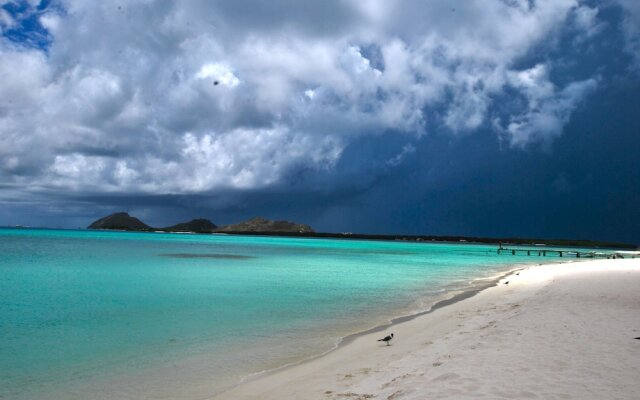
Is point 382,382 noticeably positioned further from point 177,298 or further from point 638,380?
point 177,298

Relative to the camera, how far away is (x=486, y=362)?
7.23 metres

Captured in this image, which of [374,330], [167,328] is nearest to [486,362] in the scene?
[374,330]

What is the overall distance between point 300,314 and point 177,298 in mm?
7020

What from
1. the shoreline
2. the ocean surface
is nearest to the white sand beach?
the shoreline

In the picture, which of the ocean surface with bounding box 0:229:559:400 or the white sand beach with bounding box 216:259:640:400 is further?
the ocean surface with bounding box 0:229:559:400

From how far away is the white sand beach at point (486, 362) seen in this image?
5.91 metres

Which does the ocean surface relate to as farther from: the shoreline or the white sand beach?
the white sand beach

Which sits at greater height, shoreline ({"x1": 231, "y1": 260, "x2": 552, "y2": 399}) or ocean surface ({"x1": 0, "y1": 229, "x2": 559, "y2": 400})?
shoreline ({"x1": 231, "y1": 260, "x2": 552, "y2": 399})

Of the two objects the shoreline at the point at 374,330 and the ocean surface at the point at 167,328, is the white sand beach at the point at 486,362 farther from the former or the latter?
Result: the ocean surface at the point at 167,328

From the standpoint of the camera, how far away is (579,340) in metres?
8.80

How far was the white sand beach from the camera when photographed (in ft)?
19.4

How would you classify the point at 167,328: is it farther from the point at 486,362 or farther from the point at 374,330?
the point at 486,362

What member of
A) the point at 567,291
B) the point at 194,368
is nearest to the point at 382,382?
the point at 194,368

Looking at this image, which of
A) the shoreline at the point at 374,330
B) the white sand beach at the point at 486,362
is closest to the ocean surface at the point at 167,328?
the shoreline at the point at 374,330
